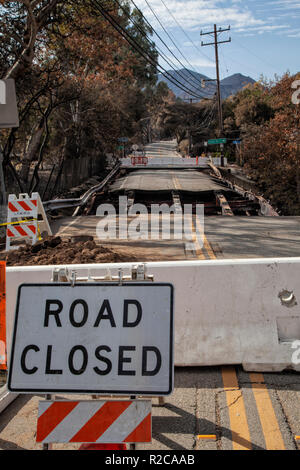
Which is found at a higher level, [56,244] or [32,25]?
[32,25]

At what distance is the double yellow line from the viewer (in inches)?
146

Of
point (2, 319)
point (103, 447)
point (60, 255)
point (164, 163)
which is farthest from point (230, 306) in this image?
point (164, 163)

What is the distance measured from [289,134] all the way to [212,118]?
54495 millimetres

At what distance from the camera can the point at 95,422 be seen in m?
3.25

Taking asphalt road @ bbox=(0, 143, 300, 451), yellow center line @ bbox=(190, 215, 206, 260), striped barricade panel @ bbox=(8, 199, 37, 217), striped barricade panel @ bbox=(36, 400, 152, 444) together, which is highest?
striped barricade panel @ bbox=(8, 199, 37, 217)

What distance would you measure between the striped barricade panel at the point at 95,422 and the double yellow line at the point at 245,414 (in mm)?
922

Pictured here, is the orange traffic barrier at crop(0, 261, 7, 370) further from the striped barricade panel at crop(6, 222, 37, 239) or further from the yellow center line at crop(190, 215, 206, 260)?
the striped barricade panel at crop(6, 222, 37, 239)

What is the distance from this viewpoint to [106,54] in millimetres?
23297

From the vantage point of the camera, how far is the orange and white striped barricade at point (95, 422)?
321 centimetres

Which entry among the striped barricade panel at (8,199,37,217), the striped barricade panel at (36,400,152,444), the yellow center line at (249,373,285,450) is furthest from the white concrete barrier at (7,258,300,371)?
the striped barricade panel at (8,199,37,217)

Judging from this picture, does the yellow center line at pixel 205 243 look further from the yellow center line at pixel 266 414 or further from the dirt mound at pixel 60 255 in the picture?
the yellow center line at pixel 266 414
